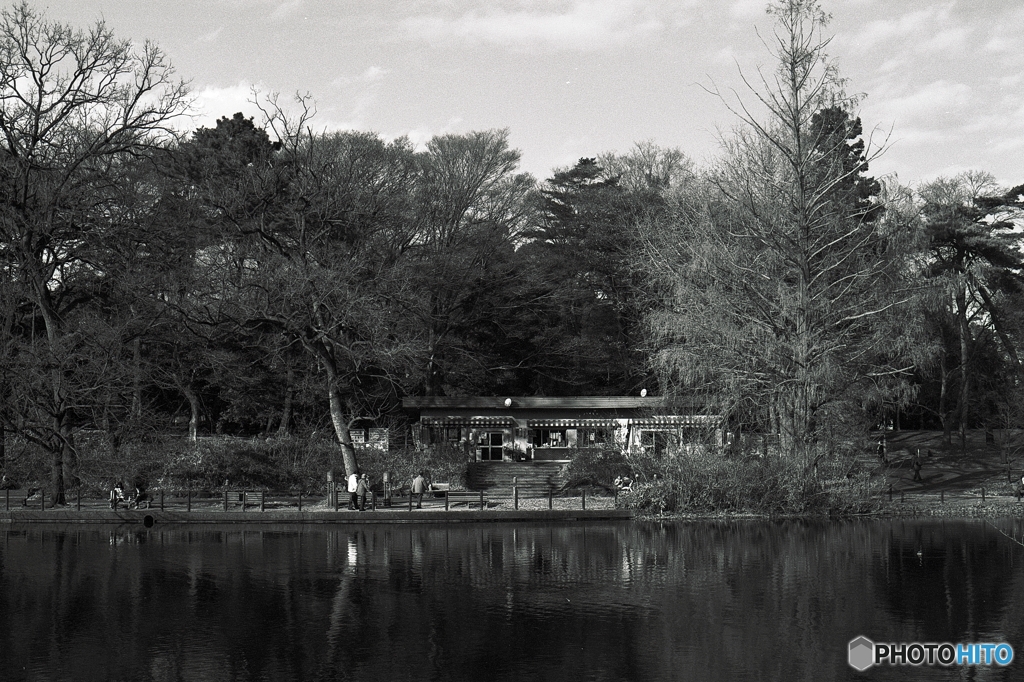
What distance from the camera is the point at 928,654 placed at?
45.6 ft

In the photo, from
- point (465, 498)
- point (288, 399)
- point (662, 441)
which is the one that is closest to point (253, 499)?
point (465, 498)

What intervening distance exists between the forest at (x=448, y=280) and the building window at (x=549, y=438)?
18.0 ft

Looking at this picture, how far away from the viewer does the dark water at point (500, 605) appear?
13430mm

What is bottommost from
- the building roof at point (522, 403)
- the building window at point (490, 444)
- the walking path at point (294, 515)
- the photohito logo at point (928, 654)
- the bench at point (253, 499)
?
the photohito logo at point (928, 654)

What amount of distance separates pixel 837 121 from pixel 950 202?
68.1ft

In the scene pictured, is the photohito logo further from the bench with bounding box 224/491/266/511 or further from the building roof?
the building roof

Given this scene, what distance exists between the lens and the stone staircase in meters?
41.2

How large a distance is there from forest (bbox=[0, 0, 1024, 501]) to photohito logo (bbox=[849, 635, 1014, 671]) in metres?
17.0

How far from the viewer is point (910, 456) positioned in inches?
1991

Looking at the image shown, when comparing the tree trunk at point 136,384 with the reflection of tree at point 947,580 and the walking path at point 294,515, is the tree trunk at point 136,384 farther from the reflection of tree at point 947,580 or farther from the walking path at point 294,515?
the reflection of tree at point 947,580

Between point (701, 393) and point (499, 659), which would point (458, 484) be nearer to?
point (701, 393)

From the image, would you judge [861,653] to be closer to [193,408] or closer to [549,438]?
[549,438]

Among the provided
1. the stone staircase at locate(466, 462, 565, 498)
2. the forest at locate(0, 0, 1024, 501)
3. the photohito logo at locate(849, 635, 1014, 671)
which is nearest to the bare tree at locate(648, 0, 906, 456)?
the forest at locate(0, 0, 1024, 501)

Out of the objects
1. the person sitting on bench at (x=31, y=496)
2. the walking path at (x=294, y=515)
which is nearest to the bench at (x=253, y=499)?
the walking path at (x=294, y=515)
